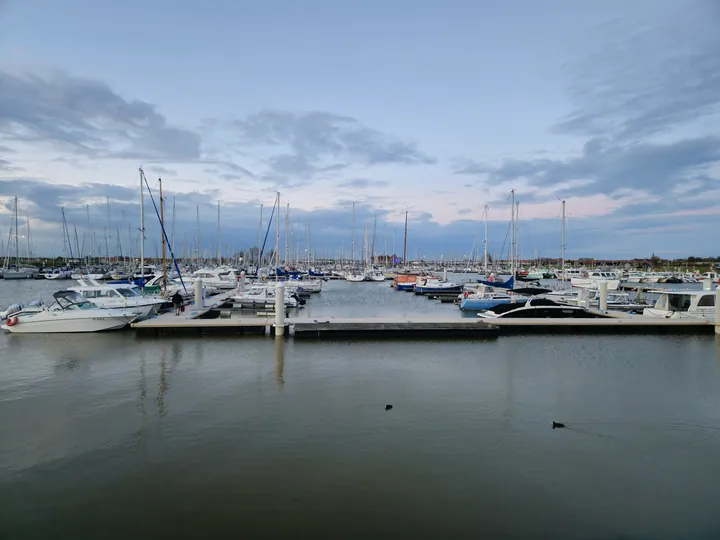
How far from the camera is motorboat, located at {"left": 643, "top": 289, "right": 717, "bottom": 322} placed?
2725cm

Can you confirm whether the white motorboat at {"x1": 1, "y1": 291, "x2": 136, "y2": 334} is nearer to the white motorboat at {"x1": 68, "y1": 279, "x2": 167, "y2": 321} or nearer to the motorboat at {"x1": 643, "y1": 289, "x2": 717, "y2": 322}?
the white motorboat at {"x1": 68, "y1": 279, "x2": 167, "y2": 321}

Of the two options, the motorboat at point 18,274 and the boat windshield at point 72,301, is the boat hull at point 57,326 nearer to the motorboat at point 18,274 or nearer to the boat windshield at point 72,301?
the boat windshield at point 72,301

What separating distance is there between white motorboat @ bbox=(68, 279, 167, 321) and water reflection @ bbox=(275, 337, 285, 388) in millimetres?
10071

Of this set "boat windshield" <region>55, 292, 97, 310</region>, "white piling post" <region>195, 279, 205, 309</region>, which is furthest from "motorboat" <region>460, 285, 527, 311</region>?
"boat windshield" <region>55, 292, 97, 310</region>

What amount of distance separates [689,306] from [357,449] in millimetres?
26522

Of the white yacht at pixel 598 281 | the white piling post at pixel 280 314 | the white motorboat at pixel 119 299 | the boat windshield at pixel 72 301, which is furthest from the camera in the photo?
the white yacht at pixel 598 281

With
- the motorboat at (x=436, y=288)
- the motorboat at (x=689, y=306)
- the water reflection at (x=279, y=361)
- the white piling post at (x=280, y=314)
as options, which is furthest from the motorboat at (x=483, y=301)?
the water reflection at (x=279, y=361)

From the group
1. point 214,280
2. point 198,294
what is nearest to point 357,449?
point 198,294

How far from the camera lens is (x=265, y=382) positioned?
1588cm

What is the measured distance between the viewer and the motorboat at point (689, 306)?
1073 inches

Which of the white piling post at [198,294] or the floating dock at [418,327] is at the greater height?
the white piling post at [198,294]

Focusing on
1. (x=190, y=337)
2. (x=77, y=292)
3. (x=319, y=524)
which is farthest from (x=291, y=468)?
(x=77, y=292)

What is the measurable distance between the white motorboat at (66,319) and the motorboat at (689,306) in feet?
106

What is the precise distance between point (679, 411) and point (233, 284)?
50745 millimetres
